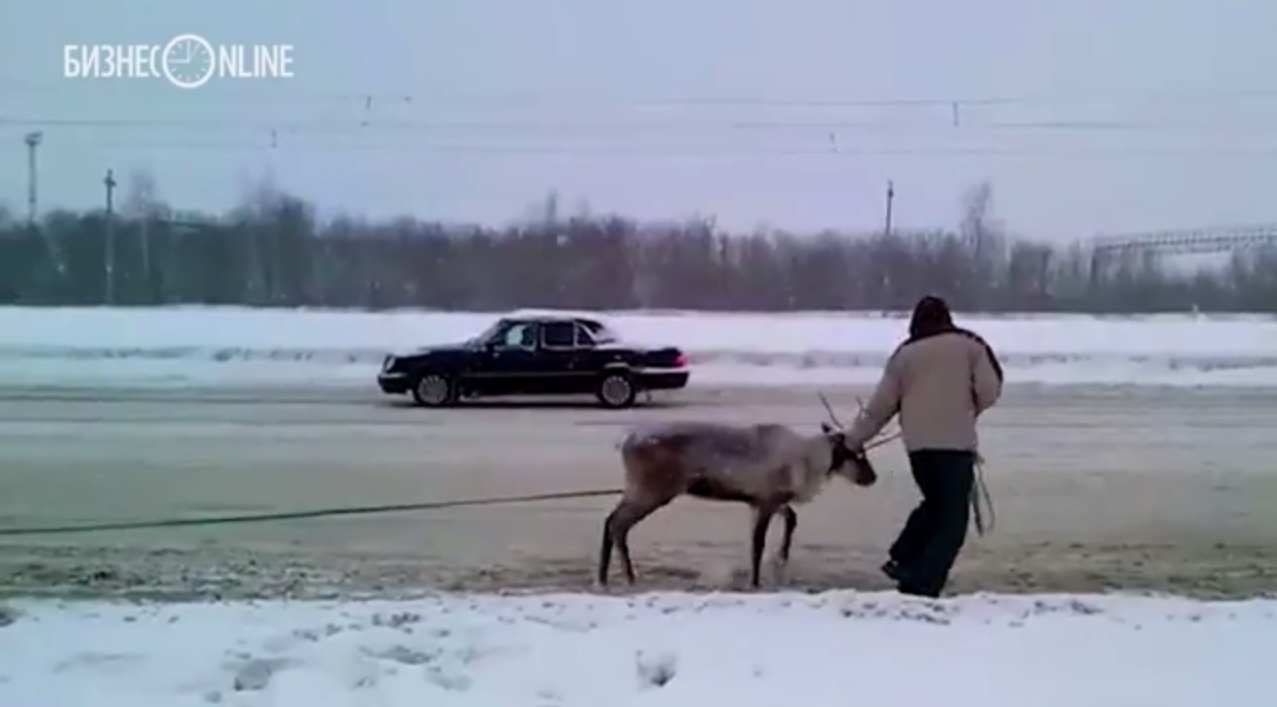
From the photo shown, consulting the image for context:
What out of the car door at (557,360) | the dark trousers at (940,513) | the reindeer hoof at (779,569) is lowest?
the reindeer hoof at (779,569)

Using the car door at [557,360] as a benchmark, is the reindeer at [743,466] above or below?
below

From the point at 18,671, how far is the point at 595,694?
1.79 m

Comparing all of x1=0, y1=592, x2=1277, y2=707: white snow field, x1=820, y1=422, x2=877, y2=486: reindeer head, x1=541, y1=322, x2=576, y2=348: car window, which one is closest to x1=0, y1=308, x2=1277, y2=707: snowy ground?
x1=0, y1=592, x2=1277, y2=707: white snow field

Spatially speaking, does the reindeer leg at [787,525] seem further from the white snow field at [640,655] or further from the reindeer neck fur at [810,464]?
the white snow field at [640,655]

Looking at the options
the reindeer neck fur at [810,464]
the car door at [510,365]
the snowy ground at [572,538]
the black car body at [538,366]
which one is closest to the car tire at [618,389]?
the black car body at [538,366]

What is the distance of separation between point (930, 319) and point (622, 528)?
1.72 metres

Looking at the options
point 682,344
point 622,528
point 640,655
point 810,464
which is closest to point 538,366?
point 682,344

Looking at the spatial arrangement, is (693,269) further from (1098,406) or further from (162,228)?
(1098,406)

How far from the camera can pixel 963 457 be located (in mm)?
5684

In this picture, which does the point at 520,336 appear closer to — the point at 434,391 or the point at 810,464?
the point at 434,391

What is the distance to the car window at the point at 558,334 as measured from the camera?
346 inches

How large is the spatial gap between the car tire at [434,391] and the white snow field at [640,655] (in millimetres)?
4620

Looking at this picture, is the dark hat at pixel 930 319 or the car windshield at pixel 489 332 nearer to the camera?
the dark hat at pixel 930 319

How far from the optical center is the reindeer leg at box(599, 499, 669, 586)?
21.0 feet
